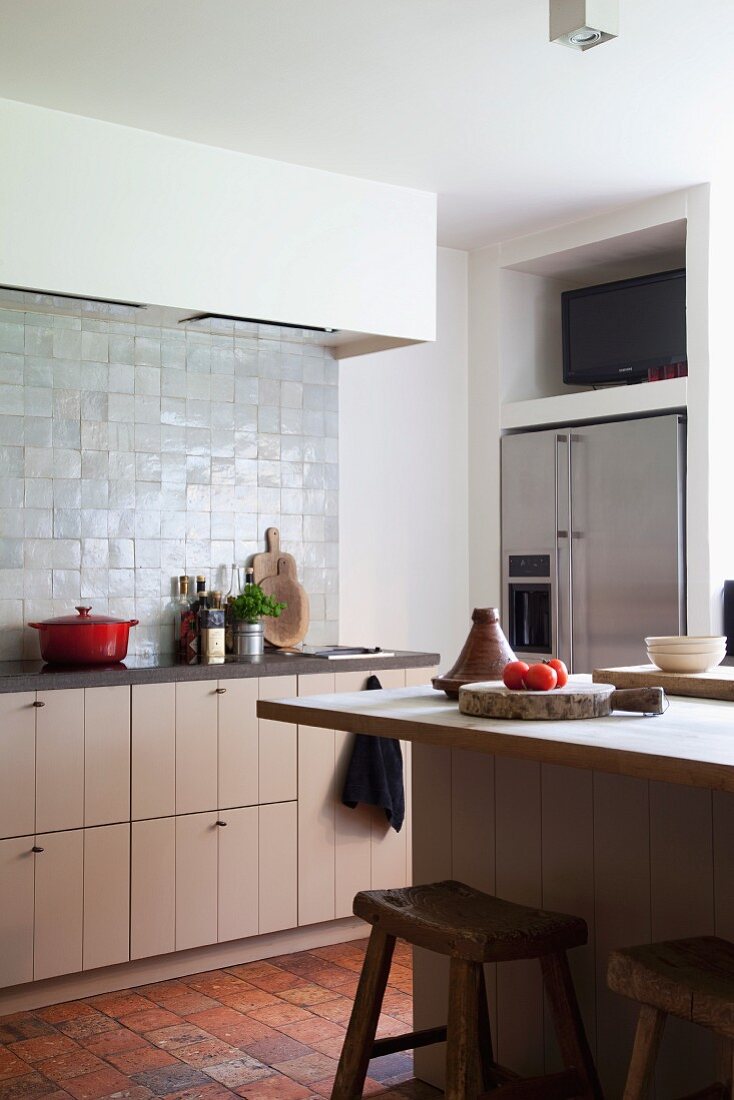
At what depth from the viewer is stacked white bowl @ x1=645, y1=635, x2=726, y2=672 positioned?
→ 2.76m

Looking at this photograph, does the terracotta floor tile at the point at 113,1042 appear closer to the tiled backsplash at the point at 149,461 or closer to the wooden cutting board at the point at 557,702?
the tiled backsplash at the point at 149,461

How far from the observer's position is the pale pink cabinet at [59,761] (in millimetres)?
3445

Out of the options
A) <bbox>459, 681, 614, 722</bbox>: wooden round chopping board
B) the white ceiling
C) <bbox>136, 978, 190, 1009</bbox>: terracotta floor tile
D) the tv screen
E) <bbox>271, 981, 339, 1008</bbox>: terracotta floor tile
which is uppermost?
the white ceiling

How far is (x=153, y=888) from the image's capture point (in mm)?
3650

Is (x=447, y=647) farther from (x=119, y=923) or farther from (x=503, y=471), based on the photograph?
(x=119, y=923)

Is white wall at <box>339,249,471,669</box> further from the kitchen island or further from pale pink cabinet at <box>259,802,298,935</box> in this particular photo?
the kitchen island

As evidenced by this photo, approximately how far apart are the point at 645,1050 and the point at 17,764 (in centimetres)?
207

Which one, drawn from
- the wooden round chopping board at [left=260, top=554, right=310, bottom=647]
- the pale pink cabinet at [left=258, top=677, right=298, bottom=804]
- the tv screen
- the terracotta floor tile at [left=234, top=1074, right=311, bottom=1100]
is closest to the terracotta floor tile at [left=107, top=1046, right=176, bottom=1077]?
the terracotta floor tile at [left=234, top=1074, right=311, bottom=1100]

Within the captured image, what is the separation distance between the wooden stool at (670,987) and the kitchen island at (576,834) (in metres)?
0.24

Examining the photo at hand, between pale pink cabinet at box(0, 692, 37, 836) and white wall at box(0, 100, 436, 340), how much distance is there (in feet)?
4.08

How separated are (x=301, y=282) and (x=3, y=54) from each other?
1.23 metres

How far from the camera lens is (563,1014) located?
233cm

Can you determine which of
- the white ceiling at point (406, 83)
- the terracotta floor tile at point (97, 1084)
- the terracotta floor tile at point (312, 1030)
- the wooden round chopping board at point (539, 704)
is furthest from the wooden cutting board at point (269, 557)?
the wooden round chopping board at point (539, 704)

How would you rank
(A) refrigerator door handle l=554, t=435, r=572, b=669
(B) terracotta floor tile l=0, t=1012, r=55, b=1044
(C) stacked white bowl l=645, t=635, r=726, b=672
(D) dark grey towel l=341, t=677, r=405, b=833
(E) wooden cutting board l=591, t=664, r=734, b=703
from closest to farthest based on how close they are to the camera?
(E) wooden cutting board l=591, t=664, r=734, b=703
(C) stacked white bowl l=645, t=635, r=726, b=672
(B) terracotta floor tile l=0, t=1012, r=55, b=1044
(D) dark grey towel l=341, t=677, r=405, b=833
(A) refrigerator door handle l=554, t=435, r=572, b=669
